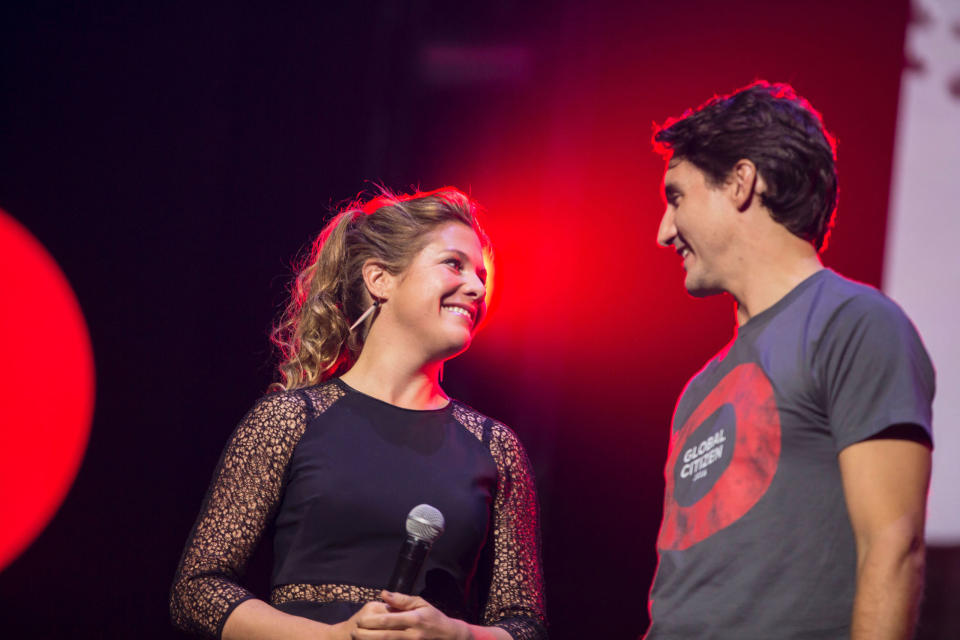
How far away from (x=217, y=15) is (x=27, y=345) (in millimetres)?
1265

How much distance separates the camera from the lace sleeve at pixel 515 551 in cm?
217

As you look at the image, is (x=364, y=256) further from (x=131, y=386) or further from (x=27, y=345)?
(x=27, y=345)

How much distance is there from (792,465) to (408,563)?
0.78 meters

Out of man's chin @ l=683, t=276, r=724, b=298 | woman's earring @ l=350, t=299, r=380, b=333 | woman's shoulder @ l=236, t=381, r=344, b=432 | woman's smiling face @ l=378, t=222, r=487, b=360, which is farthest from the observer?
woman's earring @ l=350, t=299, r=380, b=333

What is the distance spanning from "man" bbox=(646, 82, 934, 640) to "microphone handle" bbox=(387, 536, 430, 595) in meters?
0.47

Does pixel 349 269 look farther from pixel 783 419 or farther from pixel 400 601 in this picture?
pixel 783 419

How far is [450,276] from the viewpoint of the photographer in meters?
2.37

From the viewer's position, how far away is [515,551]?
224 centimetres

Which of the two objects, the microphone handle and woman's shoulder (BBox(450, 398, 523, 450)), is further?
woman's shoulder (BBox(450, 398, 523, 450))

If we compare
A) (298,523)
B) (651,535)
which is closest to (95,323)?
(298,523)

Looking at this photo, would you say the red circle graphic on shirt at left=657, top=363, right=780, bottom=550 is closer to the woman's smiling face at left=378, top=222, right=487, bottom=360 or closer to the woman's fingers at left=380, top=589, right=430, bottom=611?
the woman's fingers at left=380, top=589, right=430, bottom=611

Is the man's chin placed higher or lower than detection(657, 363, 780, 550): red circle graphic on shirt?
higher

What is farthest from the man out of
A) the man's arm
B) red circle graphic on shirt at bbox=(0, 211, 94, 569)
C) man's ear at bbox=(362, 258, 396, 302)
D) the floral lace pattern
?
red circle graphic on shirt at bbox=(0, 211, 94, 569)

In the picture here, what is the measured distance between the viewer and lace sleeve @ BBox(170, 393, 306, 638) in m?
1.97
